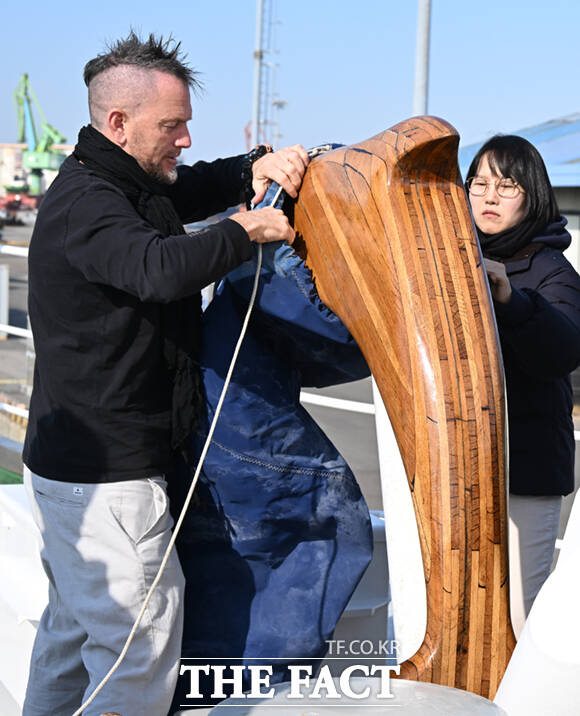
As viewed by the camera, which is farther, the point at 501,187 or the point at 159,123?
the point at 501,187

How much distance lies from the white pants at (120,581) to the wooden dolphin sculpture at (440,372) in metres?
0.49

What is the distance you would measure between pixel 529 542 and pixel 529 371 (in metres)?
0.39

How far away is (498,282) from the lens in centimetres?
176

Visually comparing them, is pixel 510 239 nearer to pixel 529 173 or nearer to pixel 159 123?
pixel 529 173

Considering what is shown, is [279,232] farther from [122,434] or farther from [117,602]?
[117,602]

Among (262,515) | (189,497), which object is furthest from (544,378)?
(189,497)

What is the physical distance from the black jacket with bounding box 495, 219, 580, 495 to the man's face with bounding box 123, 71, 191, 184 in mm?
783

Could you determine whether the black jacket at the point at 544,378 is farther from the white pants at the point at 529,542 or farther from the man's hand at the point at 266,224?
the man's hand at the point at 266,224

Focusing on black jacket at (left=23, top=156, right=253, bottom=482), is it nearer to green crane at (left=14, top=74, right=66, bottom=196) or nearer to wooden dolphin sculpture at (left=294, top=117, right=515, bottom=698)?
wooden dolphin sculpture at (left=294, top=117, right=515, bottom=698)

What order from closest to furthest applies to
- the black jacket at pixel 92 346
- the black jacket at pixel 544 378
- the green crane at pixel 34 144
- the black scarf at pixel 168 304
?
1. the black jacket at pixel 92 346
2. the black scarf at pixel 168 304
3. the black jacket at pixel 544 378
4. the green crane at pixel 34 144

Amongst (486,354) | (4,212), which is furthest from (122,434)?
(4,212)

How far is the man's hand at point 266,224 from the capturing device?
1.64 metres

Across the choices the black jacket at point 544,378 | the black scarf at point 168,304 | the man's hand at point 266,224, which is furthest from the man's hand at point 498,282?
the black scarf at point 168,304

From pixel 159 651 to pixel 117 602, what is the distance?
0.13 m
